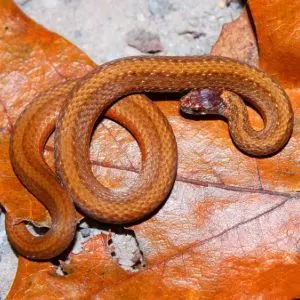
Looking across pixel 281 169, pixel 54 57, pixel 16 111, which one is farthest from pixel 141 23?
pixel 281 169

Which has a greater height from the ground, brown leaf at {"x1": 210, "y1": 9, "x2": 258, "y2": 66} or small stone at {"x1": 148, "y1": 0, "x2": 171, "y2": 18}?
small stone at {"x1": 148, "y1": 0, "x2": 171, "y2": 18}

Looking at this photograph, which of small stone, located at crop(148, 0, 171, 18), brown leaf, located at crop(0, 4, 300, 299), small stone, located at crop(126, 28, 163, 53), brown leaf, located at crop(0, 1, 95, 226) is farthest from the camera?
small stone, located at crop(148, 0, 171, 18)

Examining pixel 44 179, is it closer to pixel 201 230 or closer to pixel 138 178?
pixel 138 178

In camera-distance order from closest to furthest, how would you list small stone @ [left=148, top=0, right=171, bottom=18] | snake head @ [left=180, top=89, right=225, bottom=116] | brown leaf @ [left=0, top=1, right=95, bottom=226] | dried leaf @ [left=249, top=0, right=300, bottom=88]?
dried leaf @ [left=249, top=0, right=300, bottom=88], brown leaf @ [left=0, top=1, right=95, bottom=226], snake head @ [left=180, top=89, right=225, bottom=116], small stone @ [left=148, top=0, right=171, bottom=18]

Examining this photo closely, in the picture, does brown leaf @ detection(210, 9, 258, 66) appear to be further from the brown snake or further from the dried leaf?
the dried leaf

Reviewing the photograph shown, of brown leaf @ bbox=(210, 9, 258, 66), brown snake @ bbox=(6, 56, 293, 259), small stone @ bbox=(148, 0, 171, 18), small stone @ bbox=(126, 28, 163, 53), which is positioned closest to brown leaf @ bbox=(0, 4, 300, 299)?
brown snake @ bbox=(6, 56, 293, 259)

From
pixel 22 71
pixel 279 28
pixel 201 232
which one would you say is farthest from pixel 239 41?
pixel 22 71
